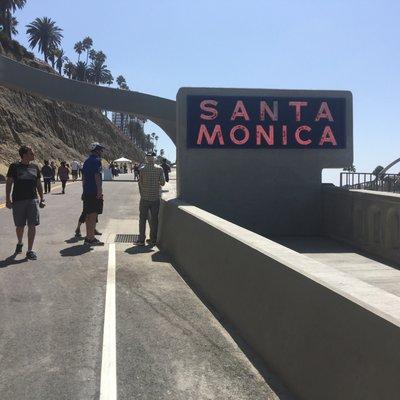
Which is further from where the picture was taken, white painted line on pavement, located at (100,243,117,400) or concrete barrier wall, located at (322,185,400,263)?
concrete barrier wall, located at (322,185,400,263)

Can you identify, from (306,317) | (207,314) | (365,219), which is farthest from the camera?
(365,219)

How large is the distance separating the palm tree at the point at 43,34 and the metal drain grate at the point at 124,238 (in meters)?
107

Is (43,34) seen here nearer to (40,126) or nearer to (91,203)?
(40,126)

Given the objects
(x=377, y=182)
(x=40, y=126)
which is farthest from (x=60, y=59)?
(x=377, y=182)

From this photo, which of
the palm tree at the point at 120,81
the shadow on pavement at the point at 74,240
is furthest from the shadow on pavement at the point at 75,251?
the palm tree at the point at 120,81

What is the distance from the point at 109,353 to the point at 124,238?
6899mm

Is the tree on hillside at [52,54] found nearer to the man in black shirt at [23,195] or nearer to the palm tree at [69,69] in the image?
the palm tree at [69,69]

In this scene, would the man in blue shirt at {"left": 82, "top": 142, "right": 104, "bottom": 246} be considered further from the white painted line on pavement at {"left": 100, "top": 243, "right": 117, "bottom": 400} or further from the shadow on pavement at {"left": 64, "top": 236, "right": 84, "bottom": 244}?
the white painted line on pavement at {"left": 100, "top": 243, "right": 117, "bottom": 400}

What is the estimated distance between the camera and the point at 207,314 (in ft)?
19.6

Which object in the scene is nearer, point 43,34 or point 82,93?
point 82,93

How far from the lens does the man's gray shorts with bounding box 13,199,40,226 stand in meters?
8.75

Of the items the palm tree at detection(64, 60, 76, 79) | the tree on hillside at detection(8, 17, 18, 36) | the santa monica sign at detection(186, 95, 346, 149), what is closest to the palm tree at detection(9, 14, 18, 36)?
the tree on hillside at detection(8, 17, 18, 36)

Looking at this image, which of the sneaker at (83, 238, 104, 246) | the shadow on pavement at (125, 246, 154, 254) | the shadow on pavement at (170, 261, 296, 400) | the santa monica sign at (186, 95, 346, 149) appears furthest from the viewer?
the santa monica sign at (186, 95, 346, 149)

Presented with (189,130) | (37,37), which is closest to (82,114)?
(37,37)
